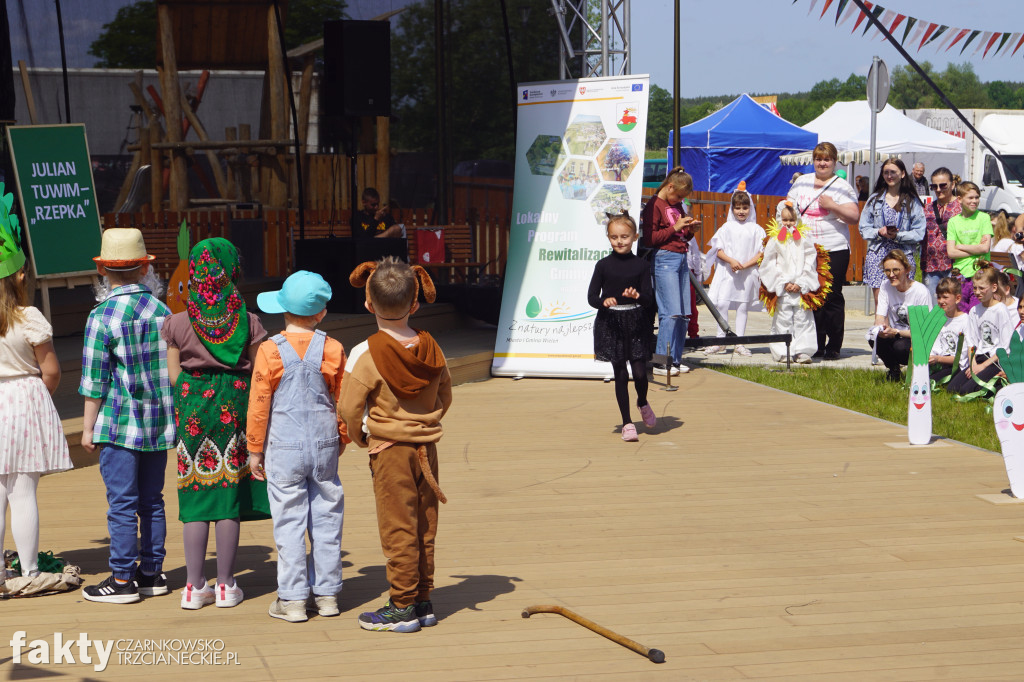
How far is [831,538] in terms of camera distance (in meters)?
5.23

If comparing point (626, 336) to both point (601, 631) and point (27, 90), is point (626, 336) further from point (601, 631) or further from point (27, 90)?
point (27, 90)

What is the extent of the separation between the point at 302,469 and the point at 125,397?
83 cm

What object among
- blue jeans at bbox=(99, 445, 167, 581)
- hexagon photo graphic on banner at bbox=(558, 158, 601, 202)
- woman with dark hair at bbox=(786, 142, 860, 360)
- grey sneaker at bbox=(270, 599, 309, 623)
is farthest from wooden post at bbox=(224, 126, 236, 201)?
grey sneaker at bbox=(270, 599, 309, 623)

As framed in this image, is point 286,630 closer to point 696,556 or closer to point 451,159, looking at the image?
point 696,556

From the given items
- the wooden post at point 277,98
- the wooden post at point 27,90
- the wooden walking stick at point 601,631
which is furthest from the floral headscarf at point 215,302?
the wooden post at point 277,98

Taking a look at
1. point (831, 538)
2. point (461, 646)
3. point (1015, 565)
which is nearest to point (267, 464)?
point (461, 646)

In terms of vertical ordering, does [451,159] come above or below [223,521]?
above

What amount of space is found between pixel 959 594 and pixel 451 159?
949 cm

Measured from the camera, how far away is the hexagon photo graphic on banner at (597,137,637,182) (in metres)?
9.34

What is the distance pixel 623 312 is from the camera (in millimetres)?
7391

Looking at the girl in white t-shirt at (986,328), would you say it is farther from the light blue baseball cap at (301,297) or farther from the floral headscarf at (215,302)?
the floral headscarf at (215,302)

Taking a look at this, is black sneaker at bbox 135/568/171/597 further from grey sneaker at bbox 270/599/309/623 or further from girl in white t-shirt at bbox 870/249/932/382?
girl in white t-shirt at bbox 870/249/932/382

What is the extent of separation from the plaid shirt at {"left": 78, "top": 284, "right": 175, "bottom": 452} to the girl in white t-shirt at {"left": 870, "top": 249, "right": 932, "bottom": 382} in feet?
21.6

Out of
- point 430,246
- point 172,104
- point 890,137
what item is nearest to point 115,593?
point 430,246
